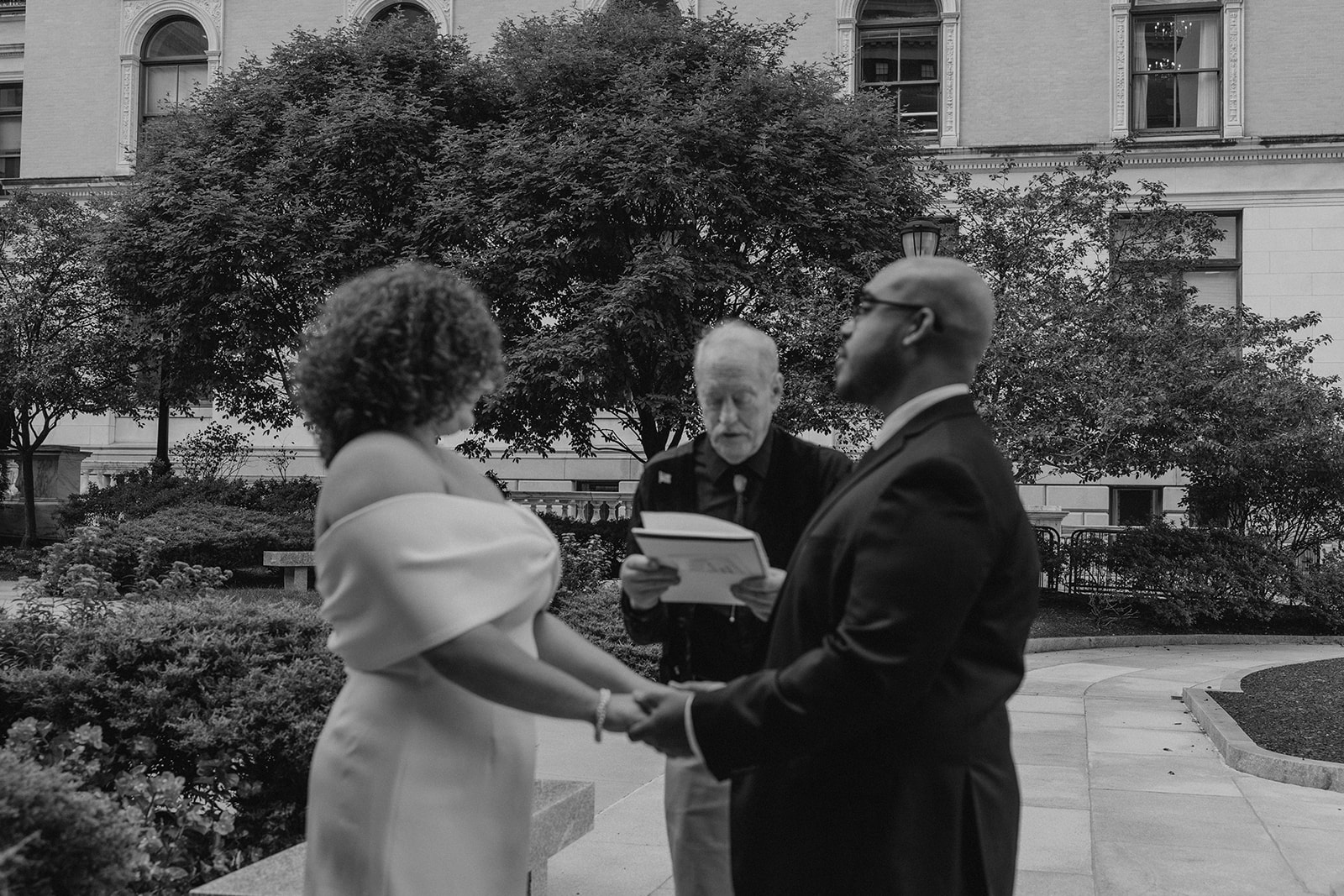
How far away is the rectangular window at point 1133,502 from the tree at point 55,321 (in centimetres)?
1999

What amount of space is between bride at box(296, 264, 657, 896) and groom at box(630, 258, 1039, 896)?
0.35 m

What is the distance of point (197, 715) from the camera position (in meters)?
5.02

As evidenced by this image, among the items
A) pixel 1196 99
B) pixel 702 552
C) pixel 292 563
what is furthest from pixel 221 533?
pixel 1196 99

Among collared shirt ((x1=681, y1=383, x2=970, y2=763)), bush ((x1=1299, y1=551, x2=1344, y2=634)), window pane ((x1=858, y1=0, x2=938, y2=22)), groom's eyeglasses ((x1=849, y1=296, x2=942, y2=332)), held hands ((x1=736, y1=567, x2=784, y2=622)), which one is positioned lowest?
bush ((x1=1299, y1=551, x2=1344, y2=634))

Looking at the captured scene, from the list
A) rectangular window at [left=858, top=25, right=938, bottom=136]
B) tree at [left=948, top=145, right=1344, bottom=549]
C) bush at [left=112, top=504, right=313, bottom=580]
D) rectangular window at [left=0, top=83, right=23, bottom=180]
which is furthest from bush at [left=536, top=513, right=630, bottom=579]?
rectangular window at [left=0, top=83, right=23, bottom=180]

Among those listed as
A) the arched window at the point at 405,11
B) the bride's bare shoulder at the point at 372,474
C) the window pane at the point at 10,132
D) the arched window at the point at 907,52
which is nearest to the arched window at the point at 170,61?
the arched window at the point at 405,11

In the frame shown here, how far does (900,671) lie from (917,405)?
0.58 meters

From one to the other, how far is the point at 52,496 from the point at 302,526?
1163 centimetres

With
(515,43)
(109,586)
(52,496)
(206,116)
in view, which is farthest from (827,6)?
(109,586)

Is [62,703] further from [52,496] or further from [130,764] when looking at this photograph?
[52,496]

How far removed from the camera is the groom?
232 centimetres

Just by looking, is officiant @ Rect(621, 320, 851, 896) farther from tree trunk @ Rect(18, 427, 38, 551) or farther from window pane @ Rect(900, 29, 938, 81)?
window pane @ Rect(900, 29, 938, 81)

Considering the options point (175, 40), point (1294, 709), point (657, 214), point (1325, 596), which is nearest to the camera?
point (1294, 709)

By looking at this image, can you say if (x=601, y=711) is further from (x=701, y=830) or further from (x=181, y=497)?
(x=181, y=497)
